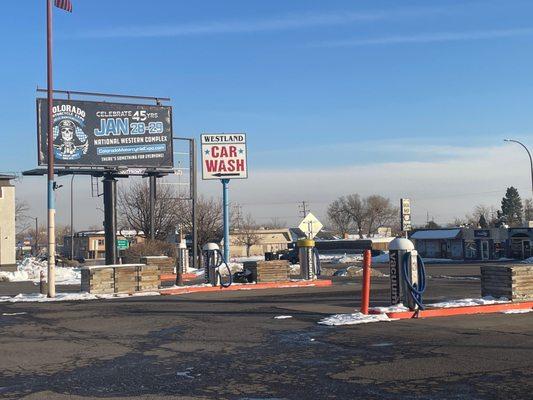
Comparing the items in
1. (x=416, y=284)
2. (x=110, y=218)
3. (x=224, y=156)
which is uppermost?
(x=224, y=156)

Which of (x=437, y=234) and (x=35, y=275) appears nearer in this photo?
(x=35, y=275)

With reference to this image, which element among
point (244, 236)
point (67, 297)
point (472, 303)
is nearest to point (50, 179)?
point (67, 297)

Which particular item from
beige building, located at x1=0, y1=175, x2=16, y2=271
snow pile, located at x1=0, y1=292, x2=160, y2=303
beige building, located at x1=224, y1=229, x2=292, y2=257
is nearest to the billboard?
snow pile, located at x1=0, y1=292, x2=160, y2=303

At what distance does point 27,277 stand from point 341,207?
110756mm

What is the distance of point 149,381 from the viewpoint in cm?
762

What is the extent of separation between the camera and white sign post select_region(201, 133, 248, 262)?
28516mm

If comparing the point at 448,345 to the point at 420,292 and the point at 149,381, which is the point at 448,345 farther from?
the point at 149,381

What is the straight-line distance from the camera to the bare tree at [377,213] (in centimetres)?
14200

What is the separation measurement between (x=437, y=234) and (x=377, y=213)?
68.5 m

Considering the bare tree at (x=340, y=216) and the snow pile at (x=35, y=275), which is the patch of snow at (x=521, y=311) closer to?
the snow pile at (x=35, y=275)

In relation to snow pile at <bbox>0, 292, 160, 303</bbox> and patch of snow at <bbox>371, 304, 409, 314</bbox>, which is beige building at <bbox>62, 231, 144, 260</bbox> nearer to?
snow pile at <bbox>0, 292, 160, 303</bbox>

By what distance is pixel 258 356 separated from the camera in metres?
9.20

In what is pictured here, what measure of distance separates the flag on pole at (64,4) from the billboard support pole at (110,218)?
967cm

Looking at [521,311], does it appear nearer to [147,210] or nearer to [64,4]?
[64,4]
